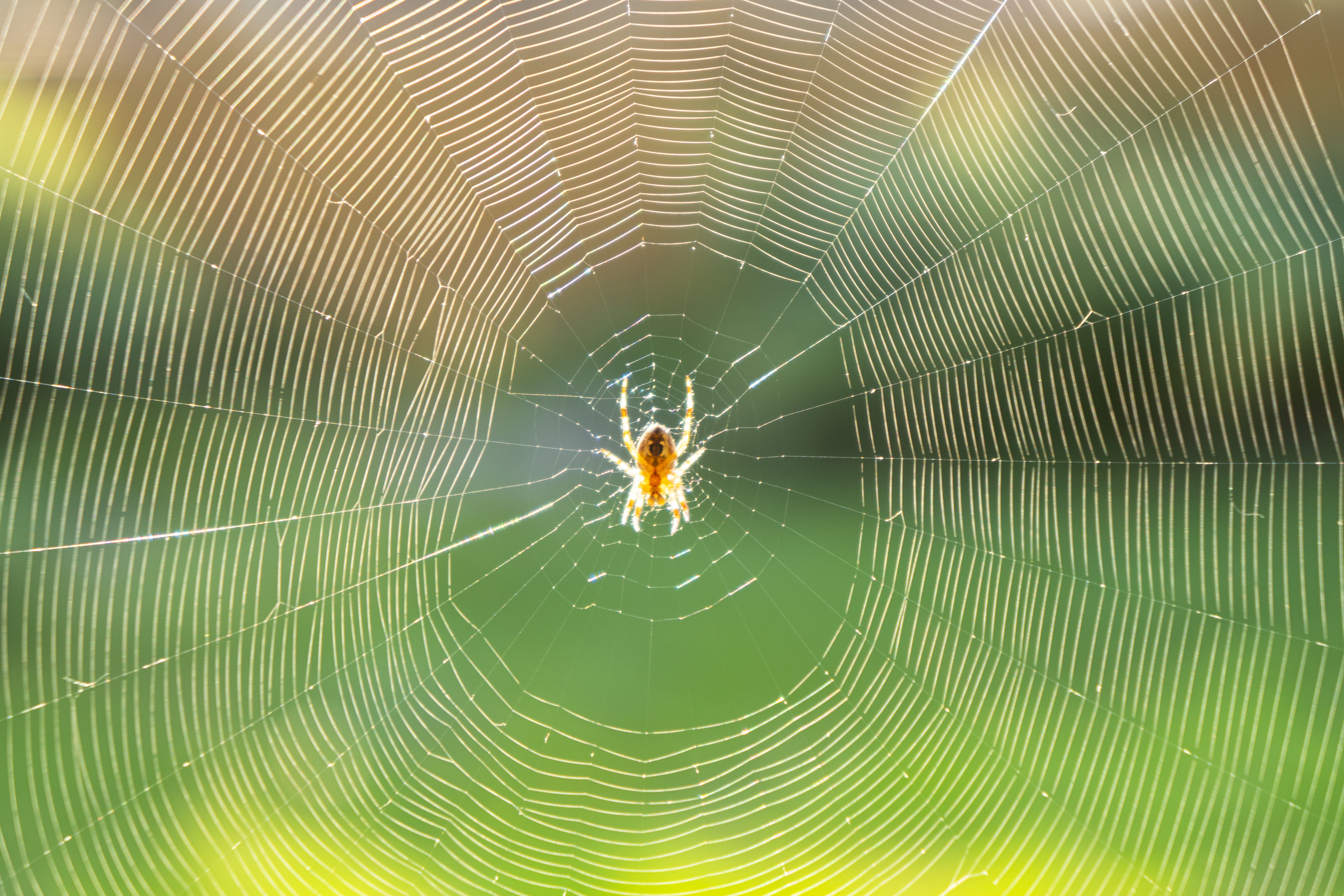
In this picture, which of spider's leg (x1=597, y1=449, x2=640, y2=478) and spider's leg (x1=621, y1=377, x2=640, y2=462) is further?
spider's leg (x1=621, y1=377, x2=640, y2=462)

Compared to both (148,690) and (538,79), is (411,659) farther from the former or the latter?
(538,79)

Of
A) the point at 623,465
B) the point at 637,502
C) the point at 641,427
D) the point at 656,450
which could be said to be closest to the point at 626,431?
the point at 623,465

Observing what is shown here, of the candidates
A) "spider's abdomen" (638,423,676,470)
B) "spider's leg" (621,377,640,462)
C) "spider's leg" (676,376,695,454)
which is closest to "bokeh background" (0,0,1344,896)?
"spider's leg" (621,377,640,462)

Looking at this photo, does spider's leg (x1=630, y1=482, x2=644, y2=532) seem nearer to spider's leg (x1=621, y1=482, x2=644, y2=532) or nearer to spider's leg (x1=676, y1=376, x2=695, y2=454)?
spider's leg (x1=621, y1=482, x2=644, y2=532)

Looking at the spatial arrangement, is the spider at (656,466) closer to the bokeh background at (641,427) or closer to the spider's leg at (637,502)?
the spider's leg at (637,502)

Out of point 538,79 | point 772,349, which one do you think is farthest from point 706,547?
point 538,79

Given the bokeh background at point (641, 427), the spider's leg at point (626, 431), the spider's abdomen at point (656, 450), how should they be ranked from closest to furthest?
the bokeh background at point (641, 427) < the spider's abdomen at point (656, 450) < the spider's leg at point (626, 431)

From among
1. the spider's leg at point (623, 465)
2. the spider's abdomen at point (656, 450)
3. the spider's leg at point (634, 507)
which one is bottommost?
the spider's leg at point (634, 507)

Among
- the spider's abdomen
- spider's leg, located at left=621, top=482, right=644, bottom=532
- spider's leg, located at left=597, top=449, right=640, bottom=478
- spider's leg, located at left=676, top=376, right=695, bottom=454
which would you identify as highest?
spider's leg, located at left=676, top=376, right=695, bottom=454

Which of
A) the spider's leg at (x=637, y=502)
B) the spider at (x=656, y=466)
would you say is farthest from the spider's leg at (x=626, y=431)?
the spider's leg at (x=637, y=502)
